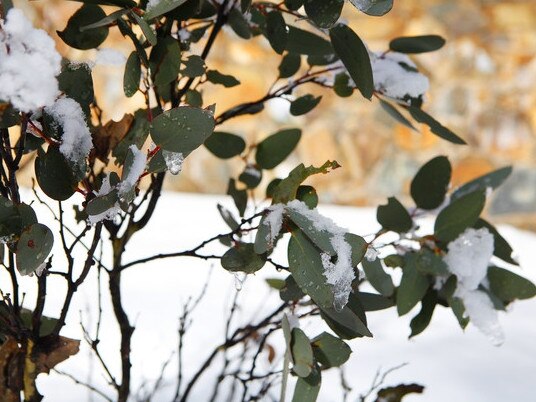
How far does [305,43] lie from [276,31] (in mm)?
64

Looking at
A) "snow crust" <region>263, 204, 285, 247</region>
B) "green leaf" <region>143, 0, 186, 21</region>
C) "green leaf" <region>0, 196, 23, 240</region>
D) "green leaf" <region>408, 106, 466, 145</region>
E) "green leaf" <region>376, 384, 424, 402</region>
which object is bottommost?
"green leaf" <region>376, 384, 424, 402</region>

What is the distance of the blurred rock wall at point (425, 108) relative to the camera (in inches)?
105

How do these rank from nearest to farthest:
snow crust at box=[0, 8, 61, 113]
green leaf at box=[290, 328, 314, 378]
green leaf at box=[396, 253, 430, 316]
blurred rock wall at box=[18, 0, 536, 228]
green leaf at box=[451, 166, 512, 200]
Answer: snow crust at box=[0, 8, 61, 113]
green leaf at box=[290, 328, 314, 378]
green leaf at box=[396, 253, 430, 316]
green leaf at box=[451, 166, 512, 200]
blurred rock wall at box=[18, 0, 536, 228]

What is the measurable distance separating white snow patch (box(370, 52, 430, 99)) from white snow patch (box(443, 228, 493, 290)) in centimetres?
13

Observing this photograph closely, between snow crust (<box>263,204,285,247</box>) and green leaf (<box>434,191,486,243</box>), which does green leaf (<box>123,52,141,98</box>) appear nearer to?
snow crust (<box>263,204,285,247</box>)

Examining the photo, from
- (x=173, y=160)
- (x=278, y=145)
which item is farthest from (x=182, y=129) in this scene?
(x=278, y=145)

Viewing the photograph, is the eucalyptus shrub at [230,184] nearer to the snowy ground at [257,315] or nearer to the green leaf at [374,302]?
the green leaf at [374,302]

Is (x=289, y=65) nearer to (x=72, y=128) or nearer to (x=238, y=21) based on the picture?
(x=238, y=21)

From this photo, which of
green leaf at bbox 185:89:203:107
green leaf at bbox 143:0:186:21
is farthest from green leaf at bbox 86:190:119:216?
green leaf at bbox 185:89:203:107

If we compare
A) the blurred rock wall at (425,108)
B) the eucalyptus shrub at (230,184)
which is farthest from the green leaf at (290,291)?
the blurred rock wall at (425,108)

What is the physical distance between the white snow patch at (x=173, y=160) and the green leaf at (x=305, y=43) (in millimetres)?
216

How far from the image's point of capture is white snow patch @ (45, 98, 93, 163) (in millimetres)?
447

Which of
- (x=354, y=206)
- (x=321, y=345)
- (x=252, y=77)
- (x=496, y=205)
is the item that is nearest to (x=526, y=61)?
(x=496, y=205)

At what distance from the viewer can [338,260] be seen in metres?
0.43
